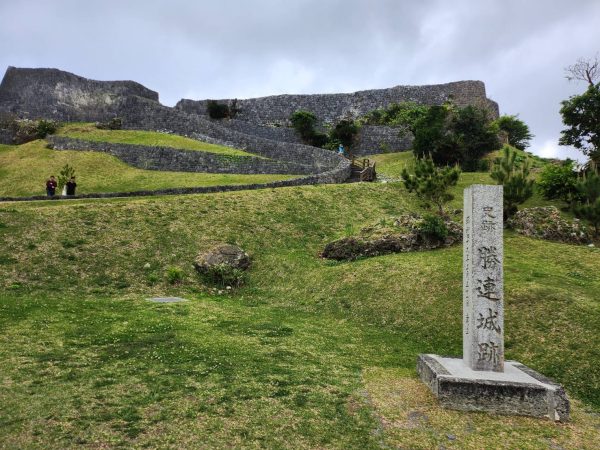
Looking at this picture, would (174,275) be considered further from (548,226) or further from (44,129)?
(44,129)

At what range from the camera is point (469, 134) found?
33.6m

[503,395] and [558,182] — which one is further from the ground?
[558,182]

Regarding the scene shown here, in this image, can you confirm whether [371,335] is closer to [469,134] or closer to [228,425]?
[228,425]

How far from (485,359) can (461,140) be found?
27292 millimetres

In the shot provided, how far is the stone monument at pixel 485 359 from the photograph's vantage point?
7.24 metres

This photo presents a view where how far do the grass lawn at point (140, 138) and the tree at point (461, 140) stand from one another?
13531 millimetres

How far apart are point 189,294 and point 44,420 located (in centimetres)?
919

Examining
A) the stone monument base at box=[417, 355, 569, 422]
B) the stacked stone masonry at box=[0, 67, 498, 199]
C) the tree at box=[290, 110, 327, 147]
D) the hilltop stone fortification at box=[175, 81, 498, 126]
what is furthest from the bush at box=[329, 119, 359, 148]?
the stone monument base at box=[417, 355, 569, 422]

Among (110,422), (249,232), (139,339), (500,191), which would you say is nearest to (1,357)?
(139,339)

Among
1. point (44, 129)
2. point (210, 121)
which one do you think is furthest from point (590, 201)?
point (44, 129)

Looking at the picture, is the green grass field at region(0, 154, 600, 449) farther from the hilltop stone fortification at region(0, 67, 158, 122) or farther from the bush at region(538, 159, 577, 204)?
the hilltop stone fortification at region(0, 67, 158, 122)

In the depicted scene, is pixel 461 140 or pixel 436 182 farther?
pixel 461 140

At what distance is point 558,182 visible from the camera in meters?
22.2

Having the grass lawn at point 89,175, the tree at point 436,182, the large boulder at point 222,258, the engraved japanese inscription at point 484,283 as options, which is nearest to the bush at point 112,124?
the grass lawn at point 89,175
